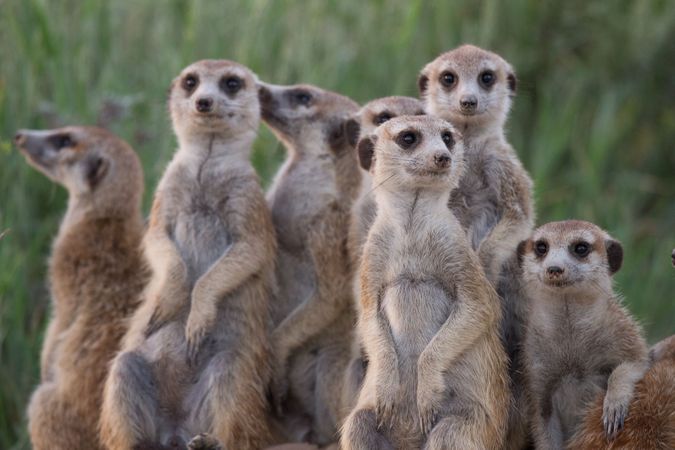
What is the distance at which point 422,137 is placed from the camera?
421 cm

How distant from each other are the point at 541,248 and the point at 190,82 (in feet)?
5.71

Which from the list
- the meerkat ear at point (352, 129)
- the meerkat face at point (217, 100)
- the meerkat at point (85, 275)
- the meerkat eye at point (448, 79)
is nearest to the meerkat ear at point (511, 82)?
the meerkat eye at point (448, 79)

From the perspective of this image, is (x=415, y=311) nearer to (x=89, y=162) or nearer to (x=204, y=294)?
(x=204, y=294)

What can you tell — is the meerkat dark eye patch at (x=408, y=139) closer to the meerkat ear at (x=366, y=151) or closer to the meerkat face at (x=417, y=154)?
the meerkat face at (x=417, y=154)

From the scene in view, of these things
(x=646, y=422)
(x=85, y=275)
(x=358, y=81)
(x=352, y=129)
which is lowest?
(x=85, y=275)

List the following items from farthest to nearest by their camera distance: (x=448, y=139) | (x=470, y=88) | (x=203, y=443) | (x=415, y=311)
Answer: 1. (x=470, y=88)
2. (x=203, y=443)
3. (x=448, y=139)
4. (x=415, y=311)

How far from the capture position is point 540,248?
4.32 meters

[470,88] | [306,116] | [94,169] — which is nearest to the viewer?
[470,88]

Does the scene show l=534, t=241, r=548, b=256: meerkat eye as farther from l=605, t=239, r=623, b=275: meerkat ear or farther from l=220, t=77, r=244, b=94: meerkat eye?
l=220, t=77, r=244, b=94: meerkat eye

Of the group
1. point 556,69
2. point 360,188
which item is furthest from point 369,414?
point 556,69

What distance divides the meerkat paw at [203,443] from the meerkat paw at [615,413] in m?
1.39

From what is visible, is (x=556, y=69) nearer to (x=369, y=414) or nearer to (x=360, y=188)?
(x=360, y=188)

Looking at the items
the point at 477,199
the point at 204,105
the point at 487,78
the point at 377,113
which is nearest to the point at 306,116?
the point at 377,113

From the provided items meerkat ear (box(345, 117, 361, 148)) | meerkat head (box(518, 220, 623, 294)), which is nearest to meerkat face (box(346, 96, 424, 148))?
meerkat ear (box(345, 117, 361, 148))
